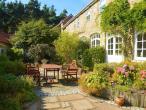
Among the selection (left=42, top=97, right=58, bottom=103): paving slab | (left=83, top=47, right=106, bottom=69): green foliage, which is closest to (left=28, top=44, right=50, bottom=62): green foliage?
(left=83, top=47, right=106, bottom=69): green foliage

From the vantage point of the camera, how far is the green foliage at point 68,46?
23.8 metres

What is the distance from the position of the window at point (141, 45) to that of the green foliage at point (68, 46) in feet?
27.0

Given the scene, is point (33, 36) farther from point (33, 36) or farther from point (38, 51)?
point (38, 51)

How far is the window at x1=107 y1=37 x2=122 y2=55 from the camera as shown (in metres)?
18.2

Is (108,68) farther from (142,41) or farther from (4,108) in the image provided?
(4,108)

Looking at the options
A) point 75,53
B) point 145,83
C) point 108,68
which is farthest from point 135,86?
point 75,53

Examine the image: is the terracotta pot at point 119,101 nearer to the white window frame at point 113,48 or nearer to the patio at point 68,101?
the patio at point 68,101

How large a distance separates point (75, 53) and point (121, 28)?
7.38 m

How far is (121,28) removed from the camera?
16922mm

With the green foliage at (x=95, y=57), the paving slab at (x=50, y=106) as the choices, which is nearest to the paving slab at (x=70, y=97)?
the paving slab at (x=50, y=106)

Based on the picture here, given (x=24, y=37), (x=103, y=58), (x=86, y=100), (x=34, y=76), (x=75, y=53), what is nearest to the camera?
(x=86, y=100)

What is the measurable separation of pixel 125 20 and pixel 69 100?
7624mm

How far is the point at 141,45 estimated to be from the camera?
52.1 feet

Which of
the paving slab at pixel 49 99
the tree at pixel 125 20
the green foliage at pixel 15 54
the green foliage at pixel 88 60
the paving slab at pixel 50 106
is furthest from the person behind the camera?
the green foliage at pixel 15 54
